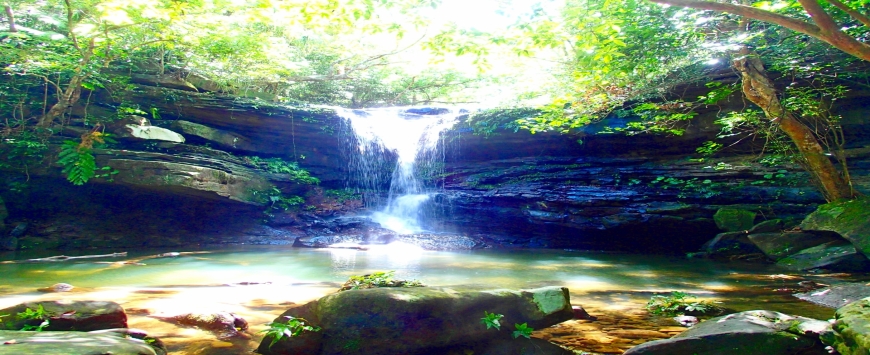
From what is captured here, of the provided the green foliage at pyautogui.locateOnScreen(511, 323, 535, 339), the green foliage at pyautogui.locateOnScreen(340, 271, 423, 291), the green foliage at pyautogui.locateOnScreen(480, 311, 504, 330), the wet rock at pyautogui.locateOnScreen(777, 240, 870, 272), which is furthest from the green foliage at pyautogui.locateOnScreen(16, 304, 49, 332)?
the wet rock at pyautogui.locateOnScreen(777, 240, 870, 272)

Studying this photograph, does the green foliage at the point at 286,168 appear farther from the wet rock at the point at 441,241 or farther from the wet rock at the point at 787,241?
the wet rock at the point at 787,241

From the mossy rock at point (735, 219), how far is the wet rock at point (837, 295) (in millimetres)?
5615

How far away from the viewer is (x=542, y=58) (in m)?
11.1

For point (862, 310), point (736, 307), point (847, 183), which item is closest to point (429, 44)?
point (736, 307)

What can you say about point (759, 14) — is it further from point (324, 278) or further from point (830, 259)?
point (324, 278)

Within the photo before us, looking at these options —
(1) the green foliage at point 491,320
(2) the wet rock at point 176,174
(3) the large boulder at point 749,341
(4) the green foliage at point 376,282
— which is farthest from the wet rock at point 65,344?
(2) the wet rock at point 176,174

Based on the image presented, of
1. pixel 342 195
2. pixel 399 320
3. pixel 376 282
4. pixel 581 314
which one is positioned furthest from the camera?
pixel 342 195

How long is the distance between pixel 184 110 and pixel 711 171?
46.2 ft

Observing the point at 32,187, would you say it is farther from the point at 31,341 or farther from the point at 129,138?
the point at 31,341

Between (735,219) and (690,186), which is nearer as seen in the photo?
(735,219)

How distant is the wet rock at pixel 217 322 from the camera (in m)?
3.40

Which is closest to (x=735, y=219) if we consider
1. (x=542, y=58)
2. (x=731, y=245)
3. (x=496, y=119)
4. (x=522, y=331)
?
(x=731, y=245)

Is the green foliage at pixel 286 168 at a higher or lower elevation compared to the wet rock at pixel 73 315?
higher

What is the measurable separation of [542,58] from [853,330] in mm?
9346
